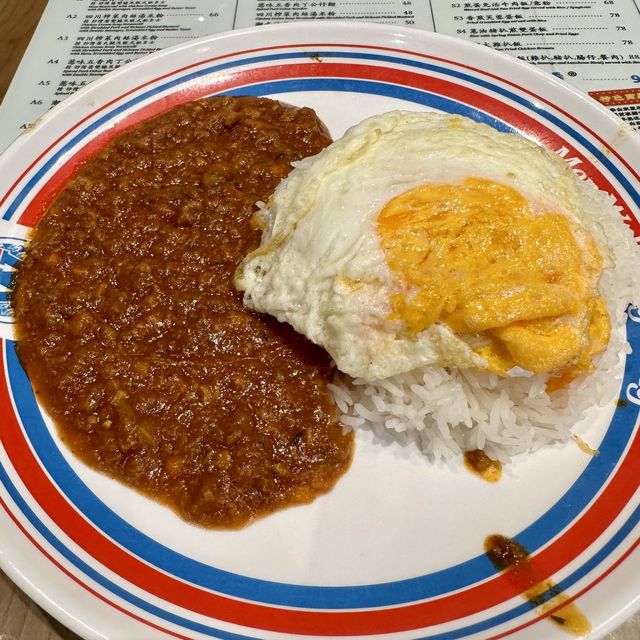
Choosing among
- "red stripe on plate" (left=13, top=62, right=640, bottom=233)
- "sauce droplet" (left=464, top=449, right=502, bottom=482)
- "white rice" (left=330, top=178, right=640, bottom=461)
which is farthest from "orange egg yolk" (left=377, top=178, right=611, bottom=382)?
"red stripe on plate" (left=13, top=62, right=640, bottom=233)

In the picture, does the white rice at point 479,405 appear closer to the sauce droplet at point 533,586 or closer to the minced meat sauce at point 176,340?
the minced meat sauce at point 176,340

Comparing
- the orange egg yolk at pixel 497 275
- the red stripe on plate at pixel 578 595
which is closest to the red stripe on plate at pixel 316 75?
the orange egg yolk at pixel 497 275

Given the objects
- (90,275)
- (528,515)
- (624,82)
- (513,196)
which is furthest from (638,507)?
(624,82)

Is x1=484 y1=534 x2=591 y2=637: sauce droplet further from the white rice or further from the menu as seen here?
the menu

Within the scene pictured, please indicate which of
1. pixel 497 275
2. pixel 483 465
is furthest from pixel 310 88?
pixel 483 465

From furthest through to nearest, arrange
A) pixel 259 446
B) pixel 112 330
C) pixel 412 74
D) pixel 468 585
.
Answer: pixel 412 74
pixel 112 330
pixel 259 446
pixel 468 585

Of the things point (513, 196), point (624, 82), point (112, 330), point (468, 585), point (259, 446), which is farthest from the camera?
point (624, 82)

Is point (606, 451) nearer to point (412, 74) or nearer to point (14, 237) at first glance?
point (412, 74)

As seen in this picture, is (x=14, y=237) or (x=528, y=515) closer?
(x=528, y=515)
